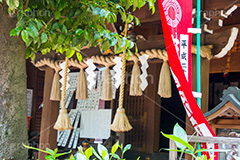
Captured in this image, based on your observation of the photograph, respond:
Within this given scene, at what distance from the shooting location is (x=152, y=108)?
20.2 ft

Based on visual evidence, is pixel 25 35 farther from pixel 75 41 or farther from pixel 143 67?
pixel 143 67

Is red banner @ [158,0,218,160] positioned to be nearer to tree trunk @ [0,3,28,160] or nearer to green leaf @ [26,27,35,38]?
green leaf @ [26,27,35,38]

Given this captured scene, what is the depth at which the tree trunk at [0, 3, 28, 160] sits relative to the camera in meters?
2.25

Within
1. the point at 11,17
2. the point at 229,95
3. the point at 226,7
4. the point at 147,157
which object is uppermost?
the point at 226,7

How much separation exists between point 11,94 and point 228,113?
2171 millimetres

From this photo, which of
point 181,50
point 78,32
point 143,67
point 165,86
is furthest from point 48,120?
point 181,50

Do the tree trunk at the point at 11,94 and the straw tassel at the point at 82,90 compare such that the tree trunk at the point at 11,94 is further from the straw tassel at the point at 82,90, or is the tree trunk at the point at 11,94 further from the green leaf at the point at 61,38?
the straw tassel at the point at 82,90

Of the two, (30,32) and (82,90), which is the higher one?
(30,32)

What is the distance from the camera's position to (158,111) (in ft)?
20.7

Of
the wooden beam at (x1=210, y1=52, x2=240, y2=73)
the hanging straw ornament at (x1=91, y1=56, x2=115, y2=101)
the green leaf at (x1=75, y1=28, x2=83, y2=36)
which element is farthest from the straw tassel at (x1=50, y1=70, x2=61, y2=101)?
the wooden beam at (x1=210, y1=52, x2=240, y2=73)

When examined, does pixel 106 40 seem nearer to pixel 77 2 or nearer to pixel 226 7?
pixel 77 2

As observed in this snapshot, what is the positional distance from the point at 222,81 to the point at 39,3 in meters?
5.45

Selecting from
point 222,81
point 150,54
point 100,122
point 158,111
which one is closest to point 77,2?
point 150,54

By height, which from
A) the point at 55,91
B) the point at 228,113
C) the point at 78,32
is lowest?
the point at 228,113
